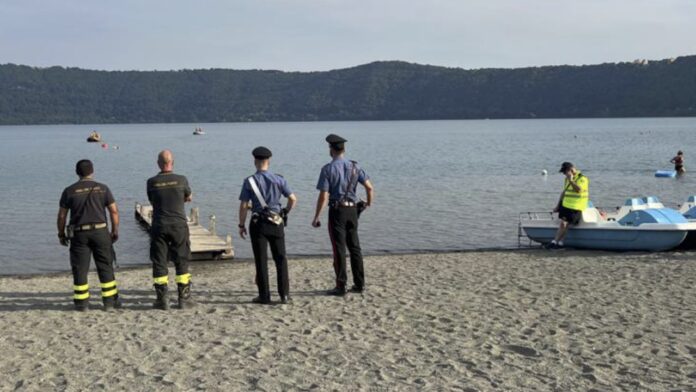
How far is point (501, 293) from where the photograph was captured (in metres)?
10.6

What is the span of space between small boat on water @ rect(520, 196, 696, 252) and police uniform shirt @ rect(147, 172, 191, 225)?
30.3 feet

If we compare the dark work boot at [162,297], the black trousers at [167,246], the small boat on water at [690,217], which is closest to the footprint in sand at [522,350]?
the black trousers at [167,246]

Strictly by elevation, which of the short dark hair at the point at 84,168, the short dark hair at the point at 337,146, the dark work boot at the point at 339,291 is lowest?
the dark work boot at the point at 339,291

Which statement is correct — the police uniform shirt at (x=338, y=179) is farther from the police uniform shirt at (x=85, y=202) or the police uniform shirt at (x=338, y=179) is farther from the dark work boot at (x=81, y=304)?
the dark work boot at (x=81, y=304)

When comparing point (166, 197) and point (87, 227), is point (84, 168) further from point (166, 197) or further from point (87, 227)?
point (166, 197)

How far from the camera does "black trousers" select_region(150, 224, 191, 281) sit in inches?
372

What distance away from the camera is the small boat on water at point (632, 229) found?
14648mm

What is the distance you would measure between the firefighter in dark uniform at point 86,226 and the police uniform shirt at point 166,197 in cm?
55

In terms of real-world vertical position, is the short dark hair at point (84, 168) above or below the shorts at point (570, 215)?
above

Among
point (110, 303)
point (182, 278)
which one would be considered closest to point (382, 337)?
point (182, 278)

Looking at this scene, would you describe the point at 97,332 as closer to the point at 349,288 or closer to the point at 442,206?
the point at 349,288

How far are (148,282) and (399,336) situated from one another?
5716mm

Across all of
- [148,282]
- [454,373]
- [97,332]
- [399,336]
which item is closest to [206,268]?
[148,282]

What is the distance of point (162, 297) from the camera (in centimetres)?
977
